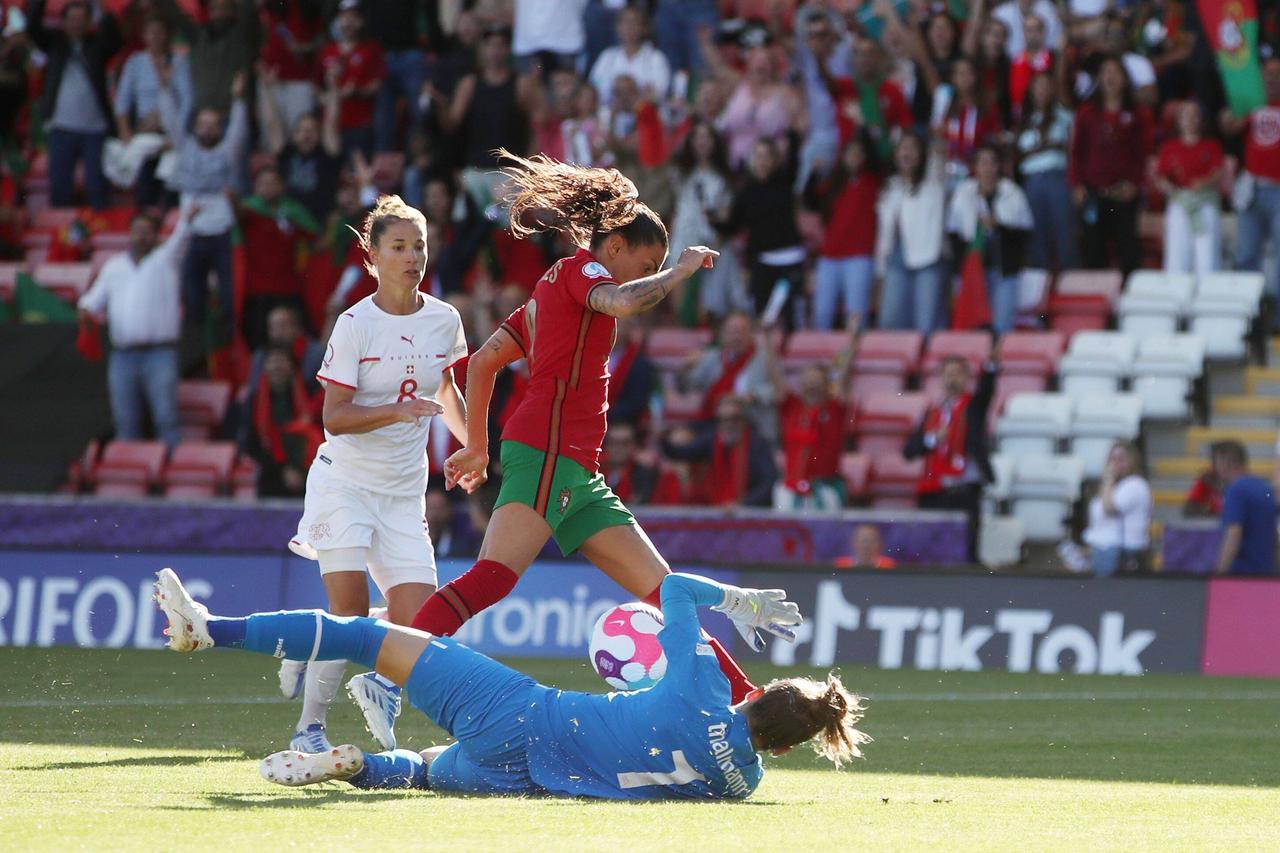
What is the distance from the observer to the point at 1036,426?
17562 mm

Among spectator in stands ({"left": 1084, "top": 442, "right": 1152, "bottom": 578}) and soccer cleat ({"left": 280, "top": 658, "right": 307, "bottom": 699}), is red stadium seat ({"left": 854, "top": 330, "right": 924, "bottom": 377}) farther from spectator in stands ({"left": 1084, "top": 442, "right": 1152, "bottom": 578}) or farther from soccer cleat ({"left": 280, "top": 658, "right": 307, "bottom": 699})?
soccer cleat ({"left": 280, "top": 658, "right": 307, "bottom": 699})

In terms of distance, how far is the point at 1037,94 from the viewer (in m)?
17.7

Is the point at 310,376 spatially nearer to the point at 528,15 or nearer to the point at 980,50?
the point at 528,15

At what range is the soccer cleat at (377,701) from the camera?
7695 millimetres

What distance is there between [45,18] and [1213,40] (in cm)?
1224

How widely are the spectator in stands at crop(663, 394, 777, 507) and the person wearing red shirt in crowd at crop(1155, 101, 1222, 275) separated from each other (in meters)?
4.24

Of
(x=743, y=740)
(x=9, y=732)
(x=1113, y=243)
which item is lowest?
(x=9, y=732)

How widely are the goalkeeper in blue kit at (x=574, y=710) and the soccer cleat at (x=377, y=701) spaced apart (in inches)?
26.9

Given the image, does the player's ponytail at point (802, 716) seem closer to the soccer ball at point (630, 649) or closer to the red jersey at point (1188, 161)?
the soccer ball at point (630, 649)

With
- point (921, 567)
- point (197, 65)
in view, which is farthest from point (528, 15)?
point (921, 567)

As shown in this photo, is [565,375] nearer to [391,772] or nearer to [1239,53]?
[391,772]

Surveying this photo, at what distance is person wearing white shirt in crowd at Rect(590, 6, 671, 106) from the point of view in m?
19.1

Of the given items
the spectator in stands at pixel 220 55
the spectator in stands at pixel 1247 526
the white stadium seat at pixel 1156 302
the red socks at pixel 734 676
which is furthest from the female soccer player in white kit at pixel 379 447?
the spectator in stands at pixel 220 55

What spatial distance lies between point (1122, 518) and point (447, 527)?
530cm
